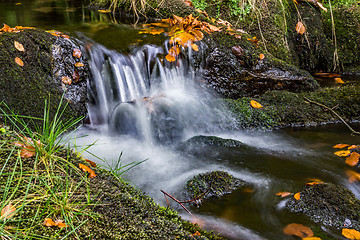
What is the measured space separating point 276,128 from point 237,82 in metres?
1.28

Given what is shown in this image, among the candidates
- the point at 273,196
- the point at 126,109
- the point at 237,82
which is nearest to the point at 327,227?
the point at 273,196

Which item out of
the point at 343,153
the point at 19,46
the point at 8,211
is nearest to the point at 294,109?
the point at 343,153

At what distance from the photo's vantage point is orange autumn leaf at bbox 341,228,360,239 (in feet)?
8.00

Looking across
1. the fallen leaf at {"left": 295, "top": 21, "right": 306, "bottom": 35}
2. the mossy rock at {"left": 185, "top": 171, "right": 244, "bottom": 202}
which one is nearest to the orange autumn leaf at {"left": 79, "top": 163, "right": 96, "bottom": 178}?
the mossy rock at {"left": 185, "top": 171, "right": 244, "bottom": 202}

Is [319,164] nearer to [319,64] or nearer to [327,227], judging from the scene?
[327,227]

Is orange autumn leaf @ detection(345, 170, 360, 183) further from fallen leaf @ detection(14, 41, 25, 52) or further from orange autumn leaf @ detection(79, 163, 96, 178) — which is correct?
fallen leaf @ detection(14, 41, 25, 52)

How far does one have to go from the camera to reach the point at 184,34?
573cm

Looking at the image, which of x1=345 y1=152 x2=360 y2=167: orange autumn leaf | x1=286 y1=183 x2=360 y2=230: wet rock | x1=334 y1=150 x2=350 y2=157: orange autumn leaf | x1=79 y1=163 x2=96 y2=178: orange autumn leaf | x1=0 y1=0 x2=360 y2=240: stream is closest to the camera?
x1=79 y1=163 x2=96 y2=178: orange autumn leaf

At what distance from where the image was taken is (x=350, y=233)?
2467 millimetres

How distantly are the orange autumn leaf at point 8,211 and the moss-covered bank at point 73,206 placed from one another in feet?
0.08

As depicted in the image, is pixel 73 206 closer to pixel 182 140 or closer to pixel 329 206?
pixel 329 206

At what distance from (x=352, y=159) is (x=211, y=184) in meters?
1.89

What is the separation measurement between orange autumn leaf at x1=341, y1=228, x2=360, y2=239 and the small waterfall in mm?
2368

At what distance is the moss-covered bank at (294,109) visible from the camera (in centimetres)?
469
